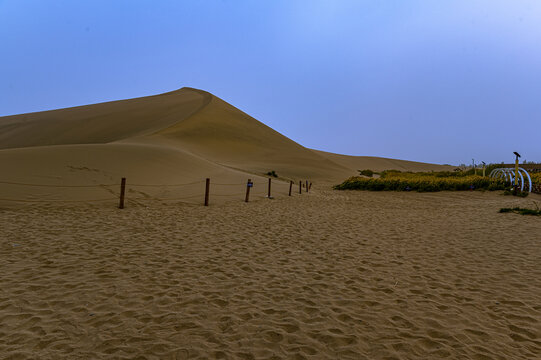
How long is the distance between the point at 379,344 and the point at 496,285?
9.83ft

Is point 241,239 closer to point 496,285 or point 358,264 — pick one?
point 358,264

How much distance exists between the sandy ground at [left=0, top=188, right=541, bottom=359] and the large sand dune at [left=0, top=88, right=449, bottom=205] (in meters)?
6.10

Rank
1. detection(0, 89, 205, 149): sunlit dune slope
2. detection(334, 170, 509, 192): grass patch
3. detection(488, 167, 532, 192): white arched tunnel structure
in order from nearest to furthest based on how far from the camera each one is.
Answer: detection(488, 167, 532, 192): white arched tunnel structure
detection(334, 170, 509, 192): grass patch
detection(0, 89, 205, 149): sunlit dune slope

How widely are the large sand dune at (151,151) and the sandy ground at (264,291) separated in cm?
610

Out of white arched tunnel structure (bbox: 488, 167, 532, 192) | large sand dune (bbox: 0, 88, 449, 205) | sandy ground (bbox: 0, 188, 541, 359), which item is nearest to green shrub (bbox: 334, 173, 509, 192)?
white arched tunnel structure (bbox: 488, 167, 532, 192)

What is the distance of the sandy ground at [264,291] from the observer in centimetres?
336

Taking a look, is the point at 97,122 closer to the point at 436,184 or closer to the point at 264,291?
the point at 436,184

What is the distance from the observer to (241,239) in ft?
26.3

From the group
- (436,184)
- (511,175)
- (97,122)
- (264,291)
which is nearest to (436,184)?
(436,184)

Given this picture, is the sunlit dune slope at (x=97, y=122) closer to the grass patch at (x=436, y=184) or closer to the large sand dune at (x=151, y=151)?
the large sand dune at (x=151, y=151)

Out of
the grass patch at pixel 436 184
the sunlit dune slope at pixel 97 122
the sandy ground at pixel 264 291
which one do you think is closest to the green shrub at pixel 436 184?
the grass patch at pixel 436 184

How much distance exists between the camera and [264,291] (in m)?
4.78

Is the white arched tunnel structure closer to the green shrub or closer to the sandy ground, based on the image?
the green shrub

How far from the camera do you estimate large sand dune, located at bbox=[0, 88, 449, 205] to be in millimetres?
15062
